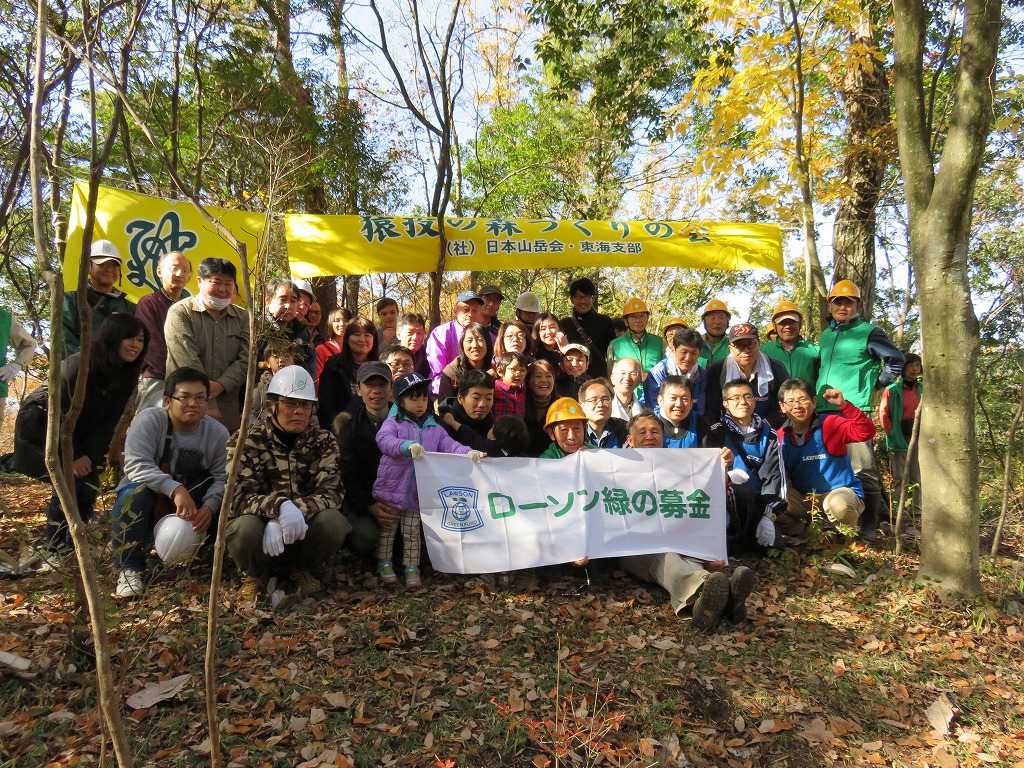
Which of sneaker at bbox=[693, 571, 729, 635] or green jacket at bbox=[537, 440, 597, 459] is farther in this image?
green jacket at bbox=[537, 440, 597, 459]

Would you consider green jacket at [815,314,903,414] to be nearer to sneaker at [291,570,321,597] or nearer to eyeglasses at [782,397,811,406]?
eyeglasses at [782,397,811,406]

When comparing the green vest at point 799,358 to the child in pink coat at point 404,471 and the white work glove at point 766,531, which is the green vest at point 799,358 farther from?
the child in pink coat at point 404,471

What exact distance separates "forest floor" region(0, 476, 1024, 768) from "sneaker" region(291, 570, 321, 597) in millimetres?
77

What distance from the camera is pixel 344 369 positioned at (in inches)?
258

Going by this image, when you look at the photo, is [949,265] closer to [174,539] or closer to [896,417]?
[896,417]

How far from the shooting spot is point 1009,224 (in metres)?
14.1

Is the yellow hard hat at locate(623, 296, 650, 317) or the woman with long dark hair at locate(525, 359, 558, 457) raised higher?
the yellow hard hat at locate(623, 296, 650, 317)

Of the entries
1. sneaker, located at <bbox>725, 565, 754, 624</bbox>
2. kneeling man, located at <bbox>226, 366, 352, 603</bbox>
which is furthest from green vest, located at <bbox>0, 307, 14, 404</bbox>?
sneaker, located at <bbox>725, 565, 754, 624</bbox>

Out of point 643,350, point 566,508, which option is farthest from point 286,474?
point 643,350

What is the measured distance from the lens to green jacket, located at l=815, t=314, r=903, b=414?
6.63 m

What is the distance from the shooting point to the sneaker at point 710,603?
465 centimetres

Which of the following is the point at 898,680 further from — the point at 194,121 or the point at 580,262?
the point at 194,121

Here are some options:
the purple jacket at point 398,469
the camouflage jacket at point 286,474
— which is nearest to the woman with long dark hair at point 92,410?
the camouflage jacket at point 286,474

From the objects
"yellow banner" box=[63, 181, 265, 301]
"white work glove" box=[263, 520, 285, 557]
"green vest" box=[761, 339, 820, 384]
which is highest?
"yellow banner" box=[63, 181, 265, 301]
